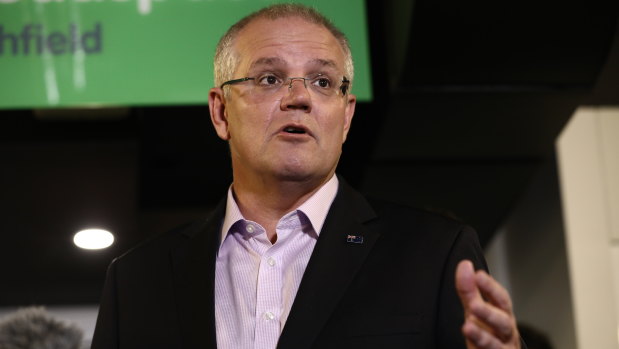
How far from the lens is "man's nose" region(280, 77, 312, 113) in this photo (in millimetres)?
1457

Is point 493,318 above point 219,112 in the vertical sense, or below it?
below

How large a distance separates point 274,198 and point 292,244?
10 cm

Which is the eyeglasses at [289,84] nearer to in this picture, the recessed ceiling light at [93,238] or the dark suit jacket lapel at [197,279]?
the dark suit jacket lapel at [197,279]

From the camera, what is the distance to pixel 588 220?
3189 millimetres

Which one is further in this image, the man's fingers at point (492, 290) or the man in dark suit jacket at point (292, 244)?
the man in dark suit jacket at point (292, 244)

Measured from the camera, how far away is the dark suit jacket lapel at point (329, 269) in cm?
125

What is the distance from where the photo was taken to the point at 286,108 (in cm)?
147

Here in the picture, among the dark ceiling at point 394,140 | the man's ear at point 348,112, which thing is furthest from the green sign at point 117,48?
the man's ear at point 348,112

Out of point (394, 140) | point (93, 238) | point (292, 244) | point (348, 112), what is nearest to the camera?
point (292, 244)

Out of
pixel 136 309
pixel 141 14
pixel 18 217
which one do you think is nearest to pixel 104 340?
pixel 136 309

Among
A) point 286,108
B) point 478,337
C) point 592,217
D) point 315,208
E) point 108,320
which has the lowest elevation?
point 478,337

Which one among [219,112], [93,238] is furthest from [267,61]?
[93,238]

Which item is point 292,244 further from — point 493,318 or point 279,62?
point 493,318

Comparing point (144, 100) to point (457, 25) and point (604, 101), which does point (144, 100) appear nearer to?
point (457, 25)
